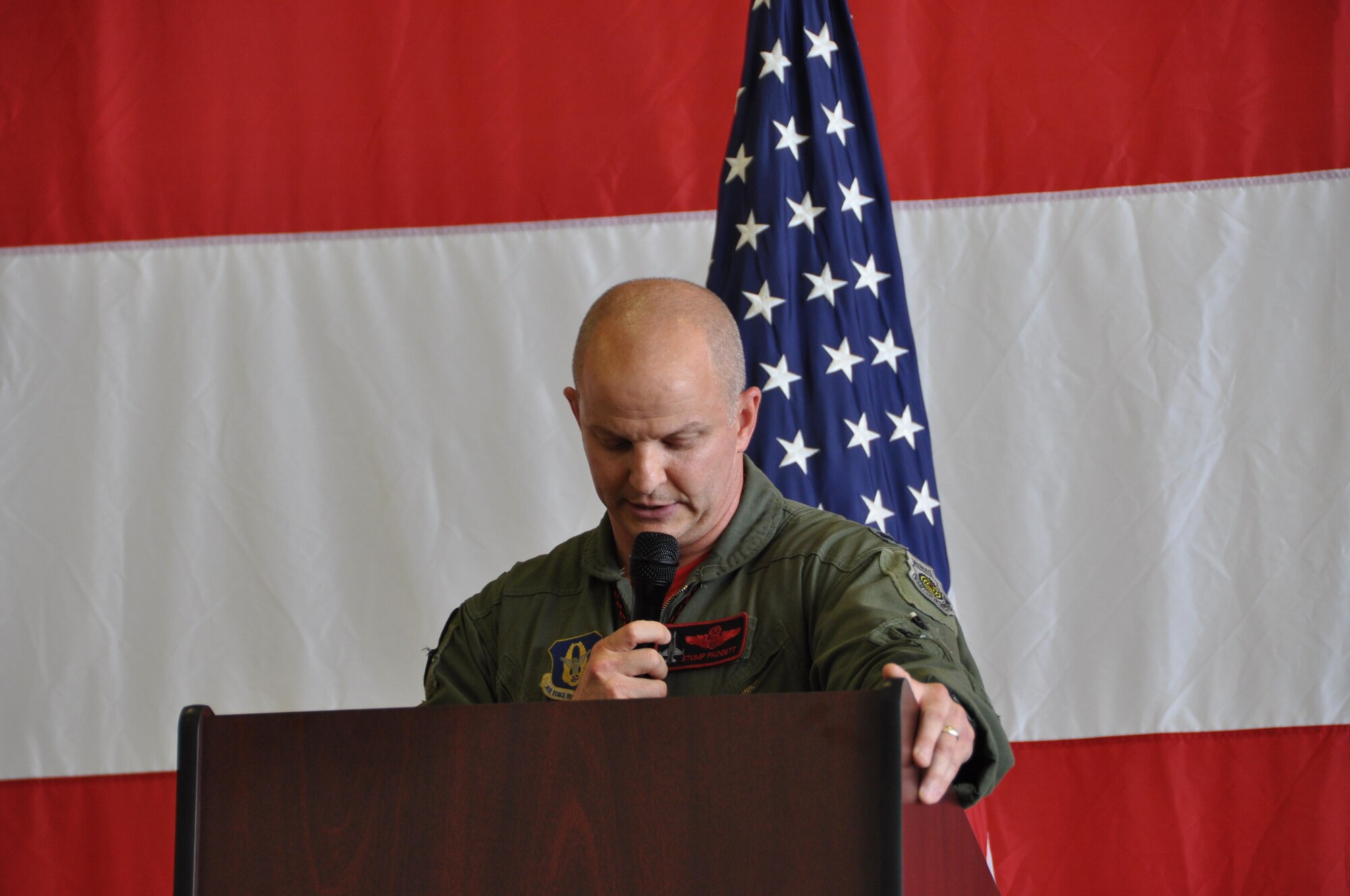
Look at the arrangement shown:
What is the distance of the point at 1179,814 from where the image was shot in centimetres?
268

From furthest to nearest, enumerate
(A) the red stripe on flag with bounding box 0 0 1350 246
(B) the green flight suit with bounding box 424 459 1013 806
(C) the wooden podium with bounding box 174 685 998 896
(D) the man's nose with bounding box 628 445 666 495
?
(A) the red stripe on flag with bounding box 0 0 1350 246
(D) the man's nose with bounding box 628 445 666 495
(B) the green flight suit with bounding box 424 459 1013 806
(C) the wooden podium with bounding box 174 685 998 896

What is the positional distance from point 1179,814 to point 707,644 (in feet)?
5.37

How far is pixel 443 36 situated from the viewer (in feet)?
9.68

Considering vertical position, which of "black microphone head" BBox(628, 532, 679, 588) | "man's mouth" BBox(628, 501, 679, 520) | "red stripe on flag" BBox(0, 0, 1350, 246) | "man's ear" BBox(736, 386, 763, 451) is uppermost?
"red stripe on flag" BBox(0, 0, 1350, 246)

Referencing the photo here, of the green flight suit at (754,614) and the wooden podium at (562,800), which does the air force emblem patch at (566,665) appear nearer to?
the green flight suit at (754,614)

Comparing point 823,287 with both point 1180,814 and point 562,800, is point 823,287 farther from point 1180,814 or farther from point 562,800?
point 562,800

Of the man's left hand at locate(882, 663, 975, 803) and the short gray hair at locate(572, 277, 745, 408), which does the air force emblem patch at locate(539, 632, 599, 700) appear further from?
the man's left hand at locate(882, 663, 975, 803)

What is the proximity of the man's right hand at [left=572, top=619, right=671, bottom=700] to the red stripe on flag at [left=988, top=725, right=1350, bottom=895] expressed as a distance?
1.70 meters

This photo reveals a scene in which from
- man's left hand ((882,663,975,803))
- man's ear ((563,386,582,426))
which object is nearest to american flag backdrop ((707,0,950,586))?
man's ear ((563,386,582,426))

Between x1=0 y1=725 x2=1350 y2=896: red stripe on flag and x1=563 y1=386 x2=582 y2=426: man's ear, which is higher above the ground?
x1=563 y1=386 x2=582 y2=426: man's ear

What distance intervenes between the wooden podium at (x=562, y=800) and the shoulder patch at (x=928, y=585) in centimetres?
47

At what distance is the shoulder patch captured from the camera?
1474mm

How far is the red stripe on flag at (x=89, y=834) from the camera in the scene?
282 cm

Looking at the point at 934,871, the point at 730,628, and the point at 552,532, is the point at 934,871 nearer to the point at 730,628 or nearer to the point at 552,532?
the point at 730,628
